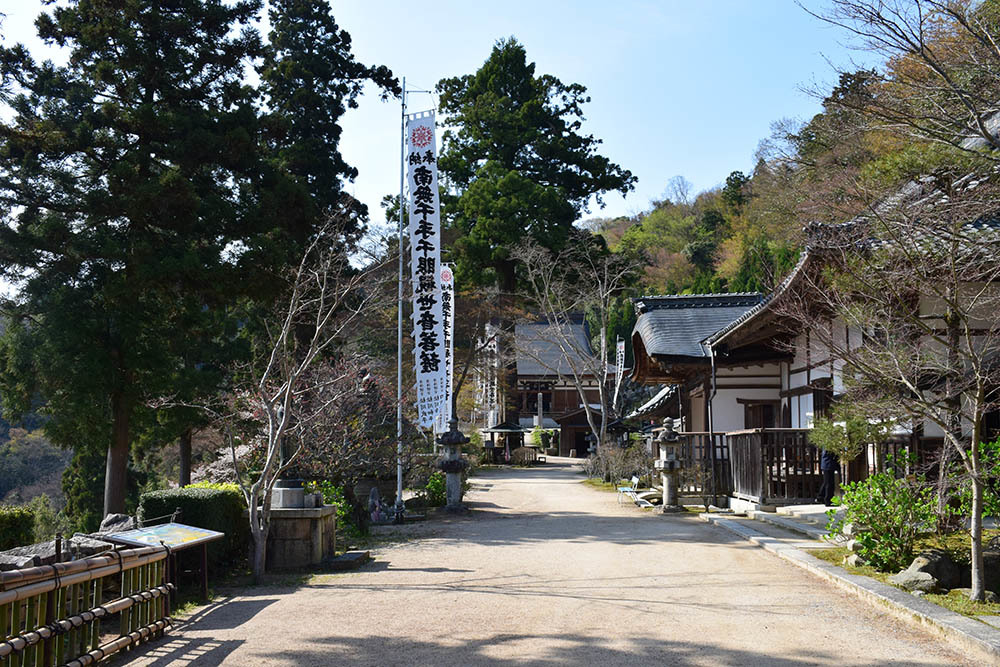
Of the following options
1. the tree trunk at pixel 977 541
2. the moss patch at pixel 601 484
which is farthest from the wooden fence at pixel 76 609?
the moss patch at pixel 601 484

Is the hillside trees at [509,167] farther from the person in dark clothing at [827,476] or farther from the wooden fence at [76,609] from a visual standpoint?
the wooden fence at [76,609]

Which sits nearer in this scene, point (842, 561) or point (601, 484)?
point (842, 561)

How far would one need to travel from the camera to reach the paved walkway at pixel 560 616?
17.2ft

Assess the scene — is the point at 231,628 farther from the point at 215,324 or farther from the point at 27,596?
the point at 215,324

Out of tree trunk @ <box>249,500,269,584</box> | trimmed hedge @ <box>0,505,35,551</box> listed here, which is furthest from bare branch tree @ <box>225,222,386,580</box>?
trimmed hedge @ <box>0,505,35,551</box>

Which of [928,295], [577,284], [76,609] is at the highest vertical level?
[577,284]

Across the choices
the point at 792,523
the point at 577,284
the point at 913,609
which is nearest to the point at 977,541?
the point at 913,609

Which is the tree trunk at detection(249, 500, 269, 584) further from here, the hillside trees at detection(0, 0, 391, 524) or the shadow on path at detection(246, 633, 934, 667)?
the hillside trees at detection(0, 0, 391, 524)

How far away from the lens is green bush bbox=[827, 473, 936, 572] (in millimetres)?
7367

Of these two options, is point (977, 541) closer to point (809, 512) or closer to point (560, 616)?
point (560, 616)

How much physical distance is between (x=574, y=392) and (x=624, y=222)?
18146 millimetres

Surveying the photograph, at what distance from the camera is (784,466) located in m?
13.3

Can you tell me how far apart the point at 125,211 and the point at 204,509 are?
6.47m

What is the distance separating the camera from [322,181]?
69.9ft
